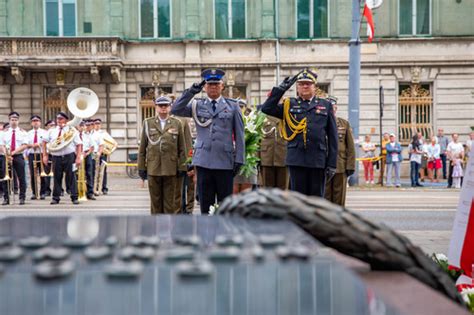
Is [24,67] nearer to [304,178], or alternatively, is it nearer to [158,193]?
[158,193]

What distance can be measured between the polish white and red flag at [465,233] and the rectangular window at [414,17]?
26312 millimetres

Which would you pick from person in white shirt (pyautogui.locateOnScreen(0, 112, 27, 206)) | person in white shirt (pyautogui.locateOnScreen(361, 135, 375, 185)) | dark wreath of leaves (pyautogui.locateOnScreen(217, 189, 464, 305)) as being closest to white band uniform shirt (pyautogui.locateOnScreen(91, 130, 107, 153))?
person in white shirt (pyautogui.locateOnScreen(0, 112, 27, 206))

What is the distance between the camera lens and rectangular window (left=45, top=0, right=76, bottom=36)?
1177 inches

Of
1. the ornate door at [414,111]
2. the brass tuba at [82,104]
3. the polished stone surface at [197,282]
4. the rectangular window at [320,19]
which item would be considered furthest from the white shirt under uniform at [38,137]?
the polished stone surface at [197,282]

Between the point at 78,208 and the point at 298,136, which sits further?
the point at 78,208

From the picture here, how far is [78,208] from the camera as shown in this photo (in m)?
15.0

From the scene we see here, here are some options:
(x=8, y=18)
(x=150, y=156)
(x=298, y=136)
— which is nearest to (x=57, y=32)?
(x=8, y=18)

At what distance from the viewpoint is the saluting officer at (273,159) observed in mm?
12312

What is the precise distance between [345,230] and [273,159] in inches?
399

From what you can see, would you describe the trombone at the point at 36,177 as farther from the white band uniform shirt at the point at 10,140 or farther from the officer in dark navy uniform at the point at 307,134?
the officer in dark navy uniform at the point at 307,134

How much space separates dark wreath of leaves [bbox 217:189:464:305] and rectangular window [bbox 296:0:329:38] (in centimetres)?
2831

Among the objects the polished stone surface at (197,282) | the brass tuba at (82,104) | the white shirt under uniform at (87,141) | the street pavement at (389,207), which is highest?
the brass tuba at (82,104)

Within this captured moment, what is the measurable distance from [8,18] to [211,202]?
23812 millimetres

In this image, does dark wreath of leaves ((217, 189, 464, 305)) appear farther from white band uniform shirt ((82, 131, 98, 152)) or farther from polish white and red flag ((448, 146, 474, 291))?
white band uniform shirt ((82, 131, 98, 152))
